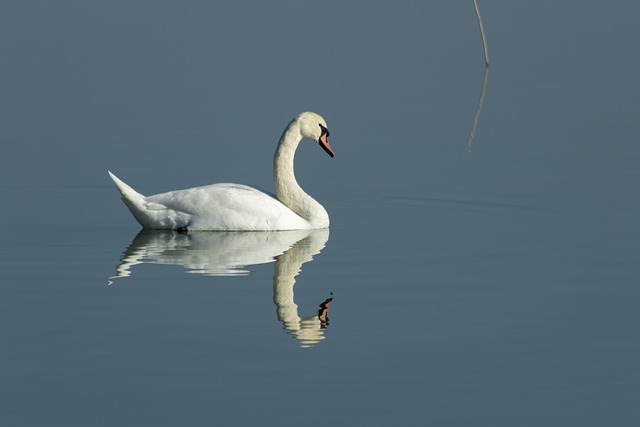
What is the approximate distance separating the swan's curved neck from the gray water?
0.24 m

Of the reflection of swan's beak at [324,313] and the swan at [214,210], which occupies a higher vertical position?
the swan at [214,210]

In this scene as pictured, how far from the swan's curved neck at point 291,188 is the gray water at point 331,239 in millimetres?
238

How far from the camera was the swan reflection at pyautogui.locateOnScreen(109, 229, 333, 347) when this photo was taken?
10789 millimetres

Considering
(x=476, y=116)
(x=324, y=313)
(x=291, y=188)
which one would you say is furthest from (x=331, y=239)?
(x=476, y=116)

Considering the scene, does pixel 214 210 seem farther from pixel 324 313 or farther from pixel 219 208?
pixel 324 313

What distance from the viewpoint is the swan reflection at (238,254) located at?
10789 mm

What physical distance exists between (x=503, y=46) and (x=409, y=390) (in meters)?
19.3

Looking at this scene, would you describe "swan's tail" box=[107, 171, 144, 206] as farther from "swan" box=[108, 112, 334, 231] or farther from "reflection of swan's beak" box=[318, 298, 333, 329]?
"reflection of swan's beak" box=[318, 298, 333, 329]

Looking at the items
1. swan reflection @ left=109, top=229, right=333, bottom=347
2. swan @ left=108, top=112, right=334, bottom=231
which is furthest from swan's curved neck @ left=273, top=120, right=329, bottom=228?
swan reflection @ left=109, top=229, right=333, bottom=347

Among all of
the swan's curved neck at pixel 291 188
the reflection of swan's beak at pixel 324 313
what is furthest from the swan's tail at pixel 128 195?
the reflection of swan's beak at pixel 324 313

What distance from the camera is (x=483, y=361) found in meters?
9.04

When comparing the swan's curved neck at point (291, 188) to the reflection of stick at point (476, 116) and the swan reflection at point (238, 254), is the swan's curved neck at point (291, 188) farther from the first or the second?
the reflection of stick at point (476, 116)

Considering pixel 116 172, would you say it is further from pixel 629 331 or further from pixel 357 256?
pixel 629 331

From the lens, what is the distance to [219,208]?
535 inches
